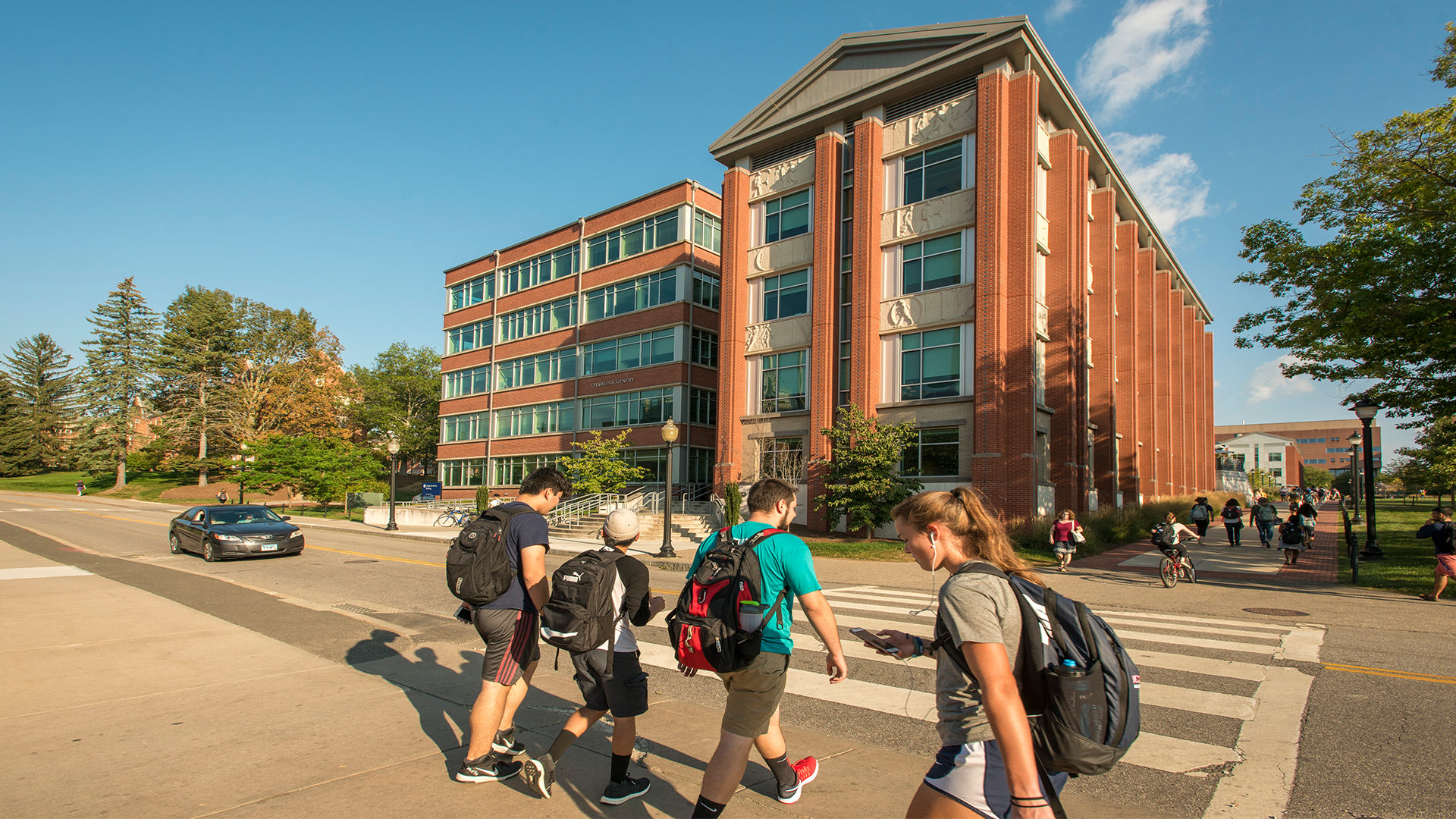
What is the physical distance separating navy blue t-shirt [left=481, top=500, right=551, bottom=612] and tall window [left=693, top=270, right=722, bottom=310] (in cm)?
3270

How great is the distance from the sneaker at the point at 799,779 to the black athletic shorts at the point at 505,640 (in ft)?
5.14

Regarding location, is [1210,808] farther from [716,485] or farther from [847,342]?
[716,485]

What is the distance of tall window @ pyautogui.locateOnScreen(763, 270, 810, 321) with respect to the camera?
29.1 meters

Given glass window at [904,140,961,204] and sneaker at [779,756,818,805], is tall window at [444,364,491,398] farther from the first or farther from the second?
sneaker at [779,756,818,805]

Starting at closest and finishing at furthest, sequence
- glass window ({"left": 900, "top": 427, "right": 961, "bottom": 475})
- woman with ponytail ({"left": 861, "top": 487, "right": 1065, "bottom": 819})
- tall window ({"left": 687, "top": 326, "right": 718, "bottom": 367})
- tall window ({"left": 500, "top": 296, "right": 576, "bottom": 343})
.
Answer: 1. woman with ponytail ({"left": 861, "top": 487, "right": 1065, "bottom": 819})
2. glass window ({"left": 900, "top": 427, "right": 961, "bottom": 475})
3. tall window ({"left": 687, "top": 326, "right": 718, "bottom": 367})
4. tall window ({"left": 500, "top": 296, "right": 576, "bottom": 343})

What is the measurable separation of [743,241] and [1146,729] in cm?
2713

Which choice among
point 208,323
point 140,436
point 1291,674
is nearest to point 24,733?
point 1291,674

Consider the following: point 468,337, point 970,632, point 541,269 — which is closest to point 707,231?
point 541,269

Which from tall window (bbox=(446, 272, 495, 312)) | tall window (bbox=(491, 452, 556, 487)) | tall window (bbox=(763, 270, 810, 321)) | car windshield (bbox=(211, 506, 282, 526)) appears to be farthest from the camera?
tall window (bbox=(446, 272, 495, 312))

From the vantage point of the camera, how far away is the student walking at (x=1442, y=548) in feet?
39.2

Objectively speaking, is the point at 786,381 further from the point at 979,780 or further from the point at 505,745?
the point at 979,780

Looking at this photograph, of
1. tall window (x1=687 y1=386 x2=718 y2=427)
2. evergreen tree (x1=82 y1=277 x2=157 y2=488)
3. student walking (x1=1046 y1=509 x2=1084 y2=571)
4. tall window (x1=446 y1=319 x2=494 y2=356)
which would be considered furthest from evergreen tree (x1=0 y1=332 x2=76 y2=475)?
student walking (x1=1046 y1=509 x2=1084 y2=571)

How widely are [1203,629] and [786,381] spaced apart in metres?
20.4

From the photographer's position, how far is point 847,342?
27922 mm
